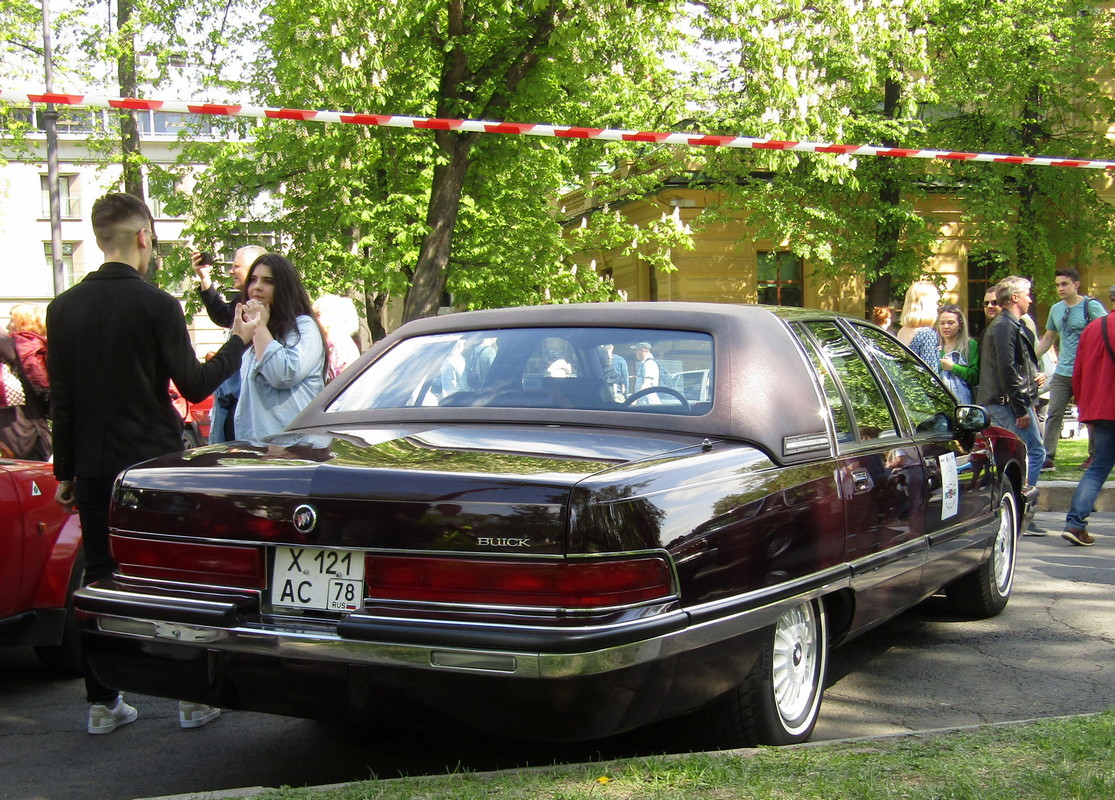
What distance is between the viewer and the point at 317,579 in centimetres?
322

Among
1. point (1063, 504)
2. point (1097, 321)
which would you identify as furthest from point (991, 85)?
point (1097, 321)

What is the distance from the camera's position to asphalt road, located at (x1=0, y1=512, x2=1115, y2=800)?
3816 mm

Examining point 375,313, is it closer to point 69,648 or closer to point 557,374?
point 69,648

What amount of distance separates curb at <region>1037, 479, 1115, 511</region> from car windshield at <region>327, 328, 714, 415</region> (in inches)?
302

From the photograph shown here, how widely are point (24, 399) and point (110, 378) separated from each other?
4386mm

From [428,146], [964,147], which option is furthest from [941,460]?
[964,147]

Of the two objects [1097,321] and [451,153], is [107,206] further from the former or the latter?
[451,153]

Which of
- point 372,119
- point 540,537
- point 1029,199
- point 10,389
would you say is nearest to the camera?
point 540,537

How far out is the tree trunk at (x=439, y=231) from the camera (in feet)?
51.1

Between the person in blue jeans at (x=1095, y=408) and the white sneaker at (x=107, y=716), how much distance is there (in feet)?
22.0

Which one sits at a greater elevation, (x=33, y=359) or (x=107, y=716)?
(x=33, y=359)

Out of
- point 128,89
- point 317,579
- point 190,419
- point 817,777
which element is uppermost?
point 128,89

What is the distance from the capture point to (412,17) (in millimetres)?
15305

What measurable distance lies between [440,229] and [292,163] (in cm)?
425
